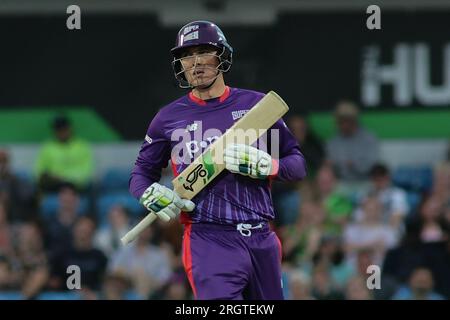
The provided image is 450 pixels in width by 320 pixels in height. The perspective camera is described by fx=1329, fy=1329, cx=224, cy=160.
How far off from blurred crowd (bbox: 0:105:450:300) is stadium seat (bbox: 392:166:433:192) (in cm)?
2

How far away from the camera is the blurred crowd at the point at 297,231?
1106 centimetres

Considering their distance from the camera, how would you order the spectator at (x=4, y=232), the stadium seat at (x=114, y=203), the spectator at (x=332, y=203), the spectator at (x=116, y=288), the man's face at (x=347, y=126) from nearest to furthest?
1. the spectator at (x=116, y=288)
2. the spectator at (x=332, y=203)
3. the spectator at (x=4, y=232)
4. the stadium seat at (x=114, y=203)
5. the man's face at (x=347, y=126)

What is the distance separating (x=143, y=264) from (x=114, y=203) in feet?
5.03

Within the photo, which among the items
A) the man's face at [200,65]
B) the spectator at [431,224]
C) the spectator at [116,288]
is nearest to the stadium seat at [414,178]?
the spectator at [431,224]

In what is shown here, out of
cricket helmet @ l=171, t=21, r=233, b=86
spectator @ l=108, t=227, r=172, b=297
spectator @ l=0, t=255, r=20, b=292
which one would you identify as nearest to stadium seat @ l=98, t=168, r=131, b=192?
spectator @ l=108, t=227, r=172, b=297

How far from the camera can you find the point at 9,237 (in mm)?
12414

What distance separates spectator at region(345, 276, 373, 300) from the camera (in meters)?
10.4

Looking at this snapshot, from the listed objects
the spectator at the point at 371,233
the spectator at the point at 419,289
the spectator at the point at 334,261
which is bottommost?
the spectator at the point at 419,289

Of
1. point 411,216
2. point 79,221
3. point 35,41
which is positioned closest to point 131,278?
point 79,221

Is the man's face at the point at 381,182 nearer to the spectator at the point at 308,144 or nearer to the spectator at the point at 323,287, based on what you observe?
the spectator at the point at 308,144

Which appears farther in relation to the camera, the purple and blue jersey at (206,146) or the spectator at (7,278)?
the spectator at (7,278)

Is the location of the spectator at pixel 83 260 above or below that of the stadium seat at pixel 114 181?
below


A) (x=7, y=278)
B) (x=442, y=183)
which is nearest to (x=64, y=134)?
(x=7, y=278)

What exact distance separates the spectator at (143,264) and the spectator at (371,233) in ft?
5.40
